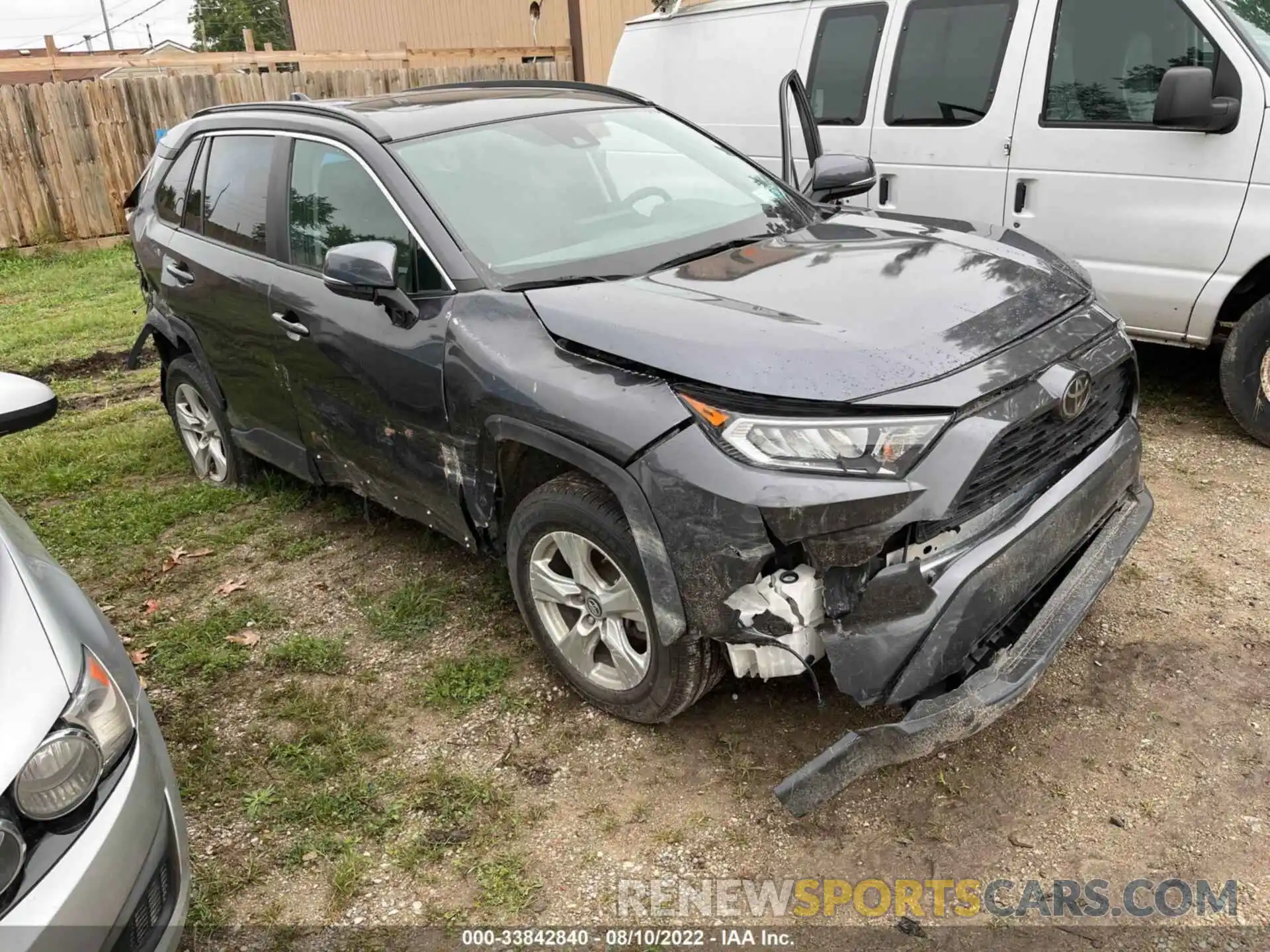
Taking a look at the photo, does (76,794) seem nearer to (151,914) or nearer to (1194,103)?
(151,914)

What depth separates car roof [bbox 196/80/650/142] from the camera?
141 inches

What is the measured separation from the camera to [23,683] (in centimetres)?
195

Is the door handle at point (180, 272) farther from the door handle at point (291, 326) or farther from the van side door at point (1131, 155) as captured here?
the van side door at point (1131, 155)

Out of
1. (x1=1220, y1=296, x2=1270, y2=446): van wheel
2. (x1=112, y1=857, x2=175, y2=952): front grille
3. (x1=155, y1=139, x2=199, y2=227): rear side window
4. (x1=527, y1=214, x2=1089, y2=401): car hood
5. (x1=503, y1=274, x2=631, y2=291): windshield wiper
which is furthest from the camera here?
(x1=155, y1=139, x2=199, y2=227): rear side window


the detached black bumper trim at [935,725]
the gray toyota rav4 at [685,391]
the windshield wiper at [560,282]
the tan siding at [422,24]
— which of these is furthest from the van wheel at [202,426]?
the tan siding at [422,24]

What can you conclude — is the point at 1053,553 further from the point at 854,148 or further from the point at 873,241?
the point at 854,148

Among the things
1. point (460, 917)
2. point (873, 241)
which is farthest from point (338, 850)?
point (873, 241)

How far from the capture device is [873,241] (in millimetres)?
3318

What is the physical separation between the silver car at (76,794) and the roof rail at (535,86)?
8.78 feet

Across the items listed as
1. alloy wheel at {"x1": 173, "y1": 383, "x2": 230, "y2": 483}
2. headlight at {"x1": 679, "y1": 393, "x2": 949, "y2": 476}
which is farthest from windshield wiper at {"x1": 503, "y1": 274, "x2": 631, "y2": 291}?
alloy wheel at {"x1": 173, "y1": 383, "x2": 230, "y2": 483}

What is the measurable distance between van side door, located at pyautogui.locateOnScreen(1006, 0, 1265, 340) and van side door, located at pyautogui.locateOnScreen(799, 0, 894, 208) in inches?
36.4

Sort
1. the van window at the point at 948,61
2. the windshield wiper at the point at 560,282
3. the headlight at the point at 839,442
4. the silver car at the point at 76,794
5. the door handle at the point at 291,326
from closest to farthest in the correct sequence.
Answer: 1. the silver car at the point at 76,794
2. the headlight at the point at 839,442
3. the windshield wiper at the point at 560,282
4. the door handle at the point at 291,326
5. the van window at the point at 948,61

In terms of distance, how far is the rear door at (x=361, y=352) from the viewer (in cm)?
323

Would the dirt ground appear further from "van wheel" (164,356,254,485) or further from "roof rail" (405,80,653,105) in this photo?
"roof rail" (405,80,653,105)
